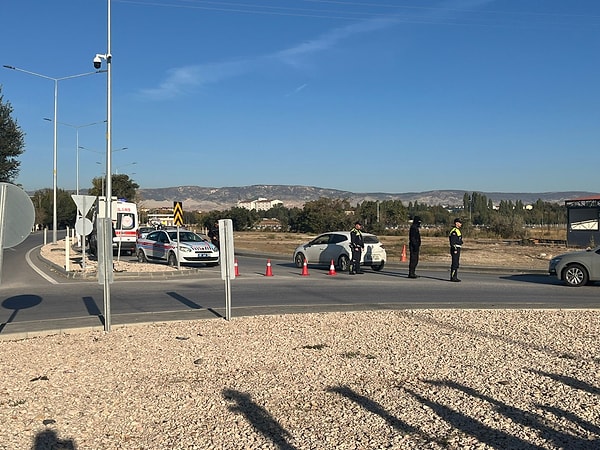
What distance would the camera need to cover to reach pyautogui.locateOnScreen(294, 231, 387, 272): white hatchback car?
24.5 meters

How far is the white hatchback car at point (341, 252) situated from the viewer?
2450 centimetres

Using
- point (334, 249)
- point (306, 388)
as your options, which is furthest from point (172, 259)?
point (306, 388)

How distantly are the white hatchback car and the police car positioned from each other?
13.5 ft

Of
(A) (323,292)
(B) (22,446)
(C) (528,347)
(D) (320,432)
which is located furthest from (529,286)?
(B) (22,446)

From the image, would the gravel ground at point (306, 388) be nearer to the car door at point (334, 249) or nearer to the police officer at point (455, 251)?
the police officer at point (455, 251)

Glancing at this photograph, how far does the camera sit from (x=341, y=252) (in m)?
24.6

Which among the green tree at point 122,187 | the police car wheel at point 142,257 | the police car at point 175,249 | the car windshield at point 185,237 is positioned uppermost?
the green tree at point 122,187

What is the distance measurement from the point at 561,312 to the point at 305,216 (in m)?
80.0

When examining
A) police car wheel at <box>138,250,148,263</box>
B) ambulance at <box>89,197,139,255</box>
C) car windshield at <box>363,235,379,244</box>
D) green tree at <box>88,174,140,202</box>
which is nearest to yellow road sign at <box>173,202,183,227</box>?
police car wheel at <box>138,250,148,263</box>

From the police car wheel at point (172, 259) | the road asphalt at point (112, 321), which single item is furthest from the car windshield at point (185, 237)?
the road asphalt at point (112, 321)

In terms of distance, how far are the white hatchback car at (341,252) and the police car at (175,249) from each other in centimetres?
412

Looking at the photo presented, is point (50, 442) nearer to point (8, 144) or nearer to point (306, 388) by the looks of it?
point (306, 388)

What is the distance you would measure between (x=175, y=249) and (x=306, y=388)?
19894 millimetres

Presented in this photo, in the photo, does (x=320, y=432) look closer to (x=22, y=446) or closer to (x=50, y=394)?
(x=22, y=446)
